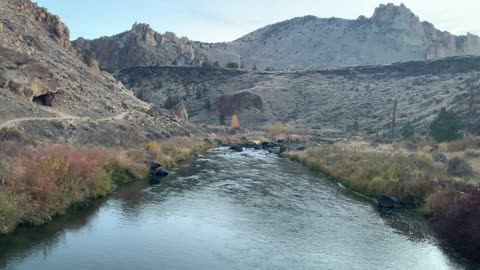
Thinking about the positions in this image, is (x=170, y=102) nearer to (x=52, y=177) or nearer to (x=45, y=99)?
(x=45, y=99)

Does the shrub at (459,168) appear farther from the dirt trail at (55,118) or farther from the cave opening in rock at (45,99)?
the cave opening in rock at (45,99)

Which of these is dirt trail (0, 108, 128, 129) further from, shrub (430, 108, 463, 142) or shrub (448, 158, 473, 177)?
shrub (430, 108, 463, 142)

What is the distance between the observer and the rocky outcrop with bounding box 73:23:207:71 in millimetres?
128250

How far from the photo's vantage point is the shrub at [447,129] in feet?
142

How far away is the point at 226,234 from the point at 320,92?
78.5 metres

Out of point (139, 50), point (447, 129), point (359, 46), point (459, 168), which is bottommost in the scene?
point (459, 168)

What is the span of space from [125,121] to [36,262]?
98.7ft

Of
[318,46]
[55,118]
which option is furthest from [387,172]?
[318,46]

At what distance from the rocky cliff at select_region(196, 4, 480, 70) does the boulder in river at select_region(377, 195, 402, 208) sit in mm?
128167

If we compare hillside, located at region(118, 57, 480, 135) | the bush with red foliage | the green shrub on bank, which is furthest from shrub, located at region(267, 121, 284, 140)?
the bush with red foliage

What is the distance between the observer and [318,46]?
17788 cm

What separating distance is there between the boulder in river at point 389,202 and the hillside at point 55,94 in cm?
2103

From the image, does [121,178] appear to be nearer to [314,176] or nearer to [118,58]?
[314,176]

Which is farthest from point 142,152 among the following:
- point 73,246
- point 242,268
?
point 242,268
